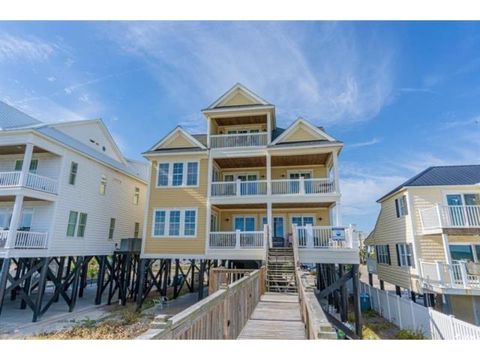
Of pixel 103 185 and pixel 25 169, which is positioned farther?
pixel 103 185

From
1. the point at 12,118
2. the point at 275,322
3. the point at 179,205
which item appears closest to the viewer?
the point at 275,322

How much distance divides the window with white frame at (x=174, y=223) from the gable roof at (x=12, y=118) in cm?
893

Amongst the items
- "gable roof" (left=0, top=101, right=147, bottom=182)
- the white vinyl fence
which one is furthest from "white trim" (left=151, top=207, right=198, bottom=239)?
the white vinyl fence

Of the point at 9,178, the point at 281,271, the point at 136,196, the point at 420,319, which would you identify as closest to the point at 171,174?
the point at 136,196

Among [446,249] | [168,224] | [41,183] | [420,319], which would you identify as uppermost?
[41,183]

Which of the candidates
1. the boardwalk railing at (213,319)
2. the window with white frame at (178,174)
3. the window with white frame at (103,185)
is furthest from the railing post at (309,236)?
the window with white frame at (103,185)

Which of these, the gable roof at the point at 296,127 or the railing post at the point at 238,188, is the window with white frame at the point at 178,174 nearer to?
the railing post at the point at 238,188

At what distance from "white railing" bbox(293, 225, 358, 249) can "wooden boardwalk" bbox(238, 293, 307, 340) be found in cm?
460

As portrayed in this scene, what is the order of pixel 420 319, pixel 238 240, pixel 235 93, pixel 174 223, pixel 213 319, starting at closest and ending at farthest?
pixel 213 319 → pixel 420 319 → pixel 238 240 → pixel 174 223 → pixel 235 93

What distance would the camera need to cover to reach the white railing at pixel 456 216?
13.1 m

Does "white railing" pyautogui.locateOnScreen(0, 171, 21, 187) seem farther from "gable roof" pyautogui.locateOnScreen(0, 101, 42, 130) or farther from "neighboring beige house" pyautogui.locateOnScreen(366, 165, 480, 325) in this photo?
"neighboring beige house" pyautogui.locateOnScreen(366, 165, 480, 325)

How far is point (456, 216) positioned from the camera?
1339cm

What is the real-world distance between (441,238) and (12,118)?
24148mm

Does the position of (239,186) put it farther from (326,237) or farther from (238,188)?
(326,237)
